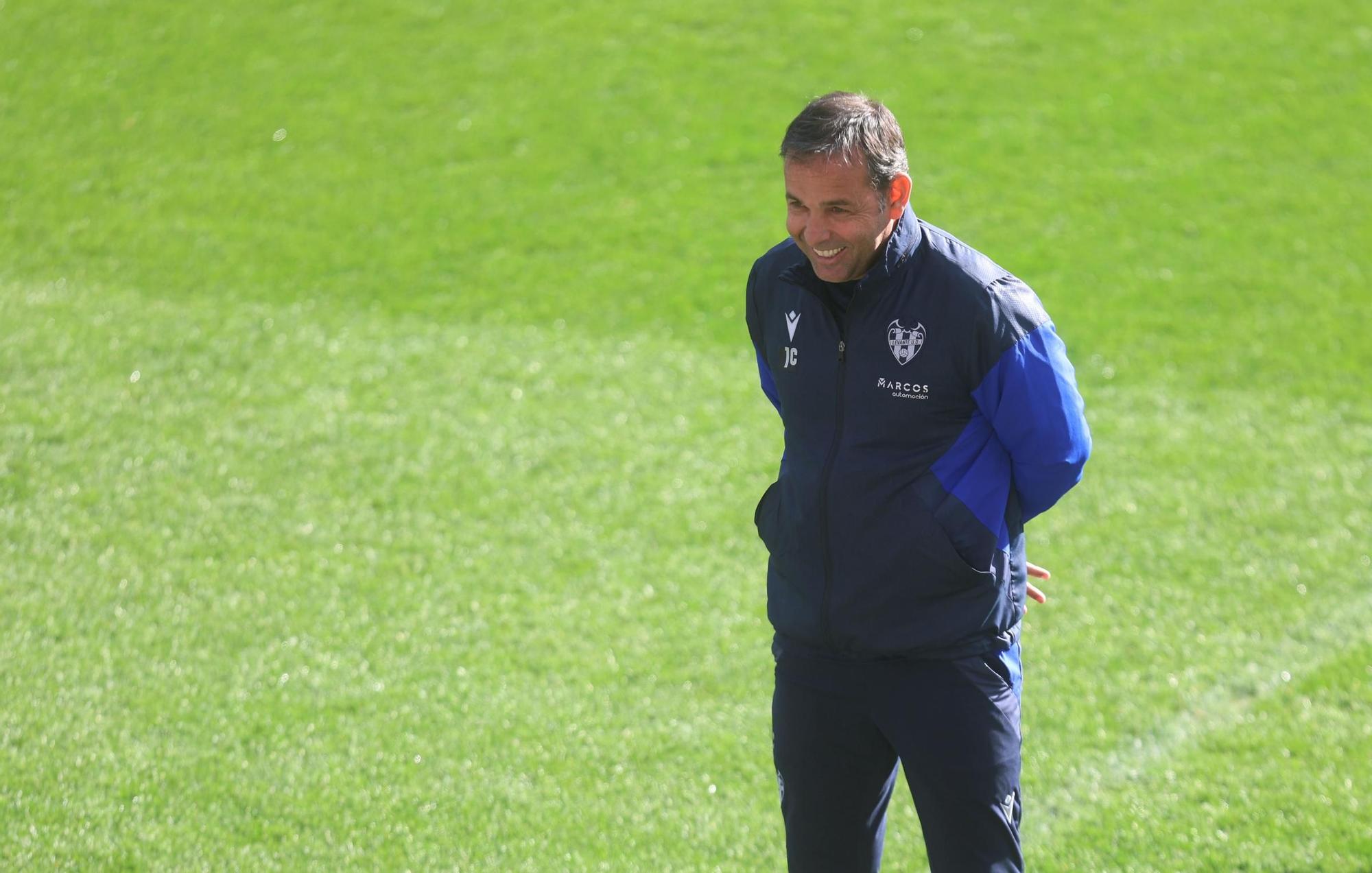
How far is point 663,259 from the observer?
8383 millimetres

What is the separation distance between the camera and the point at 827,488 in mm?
2910

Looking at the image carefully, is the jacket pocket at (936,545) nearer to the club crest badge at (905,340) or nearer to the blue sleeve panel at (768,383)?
the club crest badge at (905,340)

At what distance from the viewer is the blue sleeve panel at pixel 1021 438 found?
2.76 meters

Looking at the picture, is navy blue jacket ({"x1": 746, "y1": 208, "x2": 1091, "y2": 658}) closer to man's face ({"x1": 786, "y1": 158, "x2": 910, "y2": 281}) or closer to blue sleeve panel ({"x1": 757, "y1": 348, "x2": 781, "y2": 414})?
man's face ({"x1": 786, "y1": 158, "x2": 910, "y2": 281})

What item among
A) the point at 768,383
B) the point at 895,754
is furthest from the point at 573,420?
the point at 895,754

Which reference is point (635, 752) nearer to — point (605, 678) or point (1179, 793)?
point (605, 678)

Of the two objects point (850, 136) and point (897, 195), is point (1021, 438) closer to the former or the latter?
point (897, 195)

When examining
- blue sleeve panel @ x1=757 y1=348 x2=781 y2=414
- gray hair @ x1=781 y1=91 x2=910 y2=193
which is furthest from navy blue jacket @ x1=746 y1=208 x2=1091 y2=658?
blue sleeve panel @ x1=757 y1=348 x2=781 y2=414

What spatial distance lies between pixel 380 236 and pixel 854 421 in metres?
6.22

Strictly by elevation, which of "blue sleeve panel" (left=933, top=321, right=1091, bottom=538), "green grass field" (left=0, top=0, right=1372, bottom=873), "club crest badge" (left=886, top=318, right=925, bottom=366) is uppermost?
"club crest badge" (left=886, top=318, right=925, bottom=366)

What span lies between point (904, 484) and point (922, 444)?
9 centimetres

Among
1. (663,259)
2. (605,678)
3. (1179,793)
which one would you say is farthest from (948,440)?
(663,259)

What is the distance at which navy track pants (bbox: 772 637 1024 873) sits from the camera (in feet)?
9.30

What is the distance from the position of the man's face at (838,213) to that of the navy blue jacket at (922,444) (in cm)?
6
